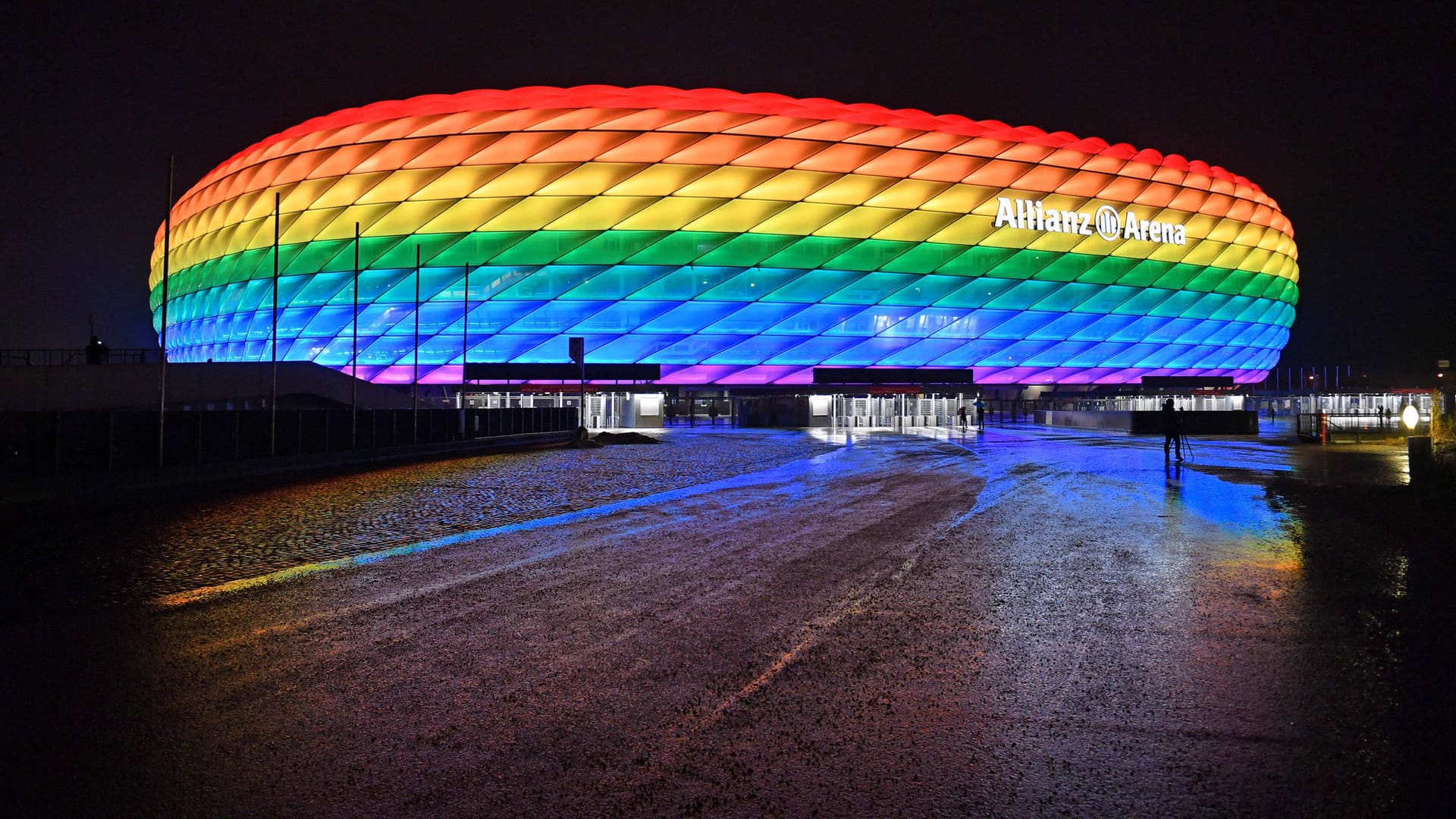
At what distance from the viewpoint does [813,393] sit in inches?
1670

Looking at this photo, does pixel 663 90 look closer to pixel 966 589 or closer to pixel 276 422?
pixel 276 422

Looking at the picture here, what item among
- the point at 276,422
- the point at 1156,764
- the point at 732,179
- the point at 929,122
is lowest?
the point at 1156,764

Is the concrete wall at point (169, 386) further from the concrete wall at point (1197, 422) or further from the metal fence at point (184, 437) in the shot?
the concrete wall at point (1197, 422)

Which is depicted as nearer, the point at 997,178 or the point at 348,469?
the point at 348,469

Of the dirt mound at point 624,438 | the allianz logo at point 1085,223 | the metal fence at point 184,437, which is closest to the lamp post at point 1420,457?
the dirt mound at point 624,438

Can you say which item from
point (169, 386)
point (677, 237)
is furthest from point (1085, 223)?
point (169, 386)

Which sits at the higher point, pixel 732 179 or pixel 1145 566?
pixel 732 179

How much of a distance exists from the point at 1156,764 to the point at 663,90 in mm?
40198

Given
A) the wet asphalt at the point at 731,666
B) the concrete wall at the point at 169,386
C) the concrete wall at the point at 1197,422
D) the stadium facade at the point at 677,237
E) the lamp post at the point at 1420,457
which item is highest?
the stadium facade at the point at 677,237

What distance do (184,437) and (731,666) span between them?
1322 cm

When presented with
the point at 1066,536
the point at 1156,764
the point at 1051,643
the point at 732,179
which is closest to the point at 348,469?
the point at 1066,536

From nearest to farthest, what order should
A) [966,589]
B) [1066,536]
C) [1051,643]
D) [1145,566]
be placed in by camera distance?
1. [1051,643]
2. [966,589]
3. [1145,566]
4. [1066,536]

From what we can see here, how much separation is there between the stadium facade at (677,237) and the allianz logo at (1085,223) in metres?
0.11

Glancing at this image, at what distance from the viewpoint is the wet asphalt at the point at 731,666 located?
2.86 metres
